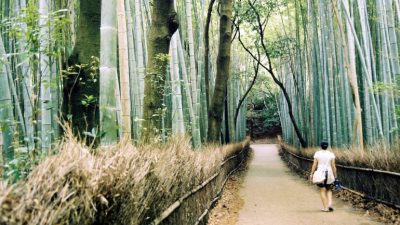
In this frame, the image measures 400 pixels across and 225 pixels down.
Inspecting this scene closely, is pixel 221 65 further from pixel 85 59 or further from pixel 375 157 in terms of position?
pixel 85 59

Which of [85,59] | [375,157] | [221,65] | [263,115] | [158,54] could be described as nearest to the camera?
[85,59]

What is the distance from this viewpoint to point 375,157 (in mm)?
5883

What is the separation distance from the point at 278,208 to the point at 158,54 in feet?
11.5

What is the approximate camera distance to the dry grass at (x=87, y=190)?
129 centimetres

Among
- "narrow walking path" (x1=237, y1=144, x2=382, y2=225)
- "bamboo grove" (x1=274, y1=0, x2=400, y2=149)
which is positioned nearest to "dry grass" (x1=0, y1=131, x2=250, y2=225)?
"narrow walking path" (x1=237, y1=144, x2=382, y2=225)

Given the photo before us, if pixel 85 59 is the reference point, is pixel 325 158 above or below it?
below

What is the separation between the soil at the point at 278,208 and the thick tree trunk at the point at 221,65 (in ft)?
4.49

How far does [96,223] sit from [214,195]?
4.84 metres

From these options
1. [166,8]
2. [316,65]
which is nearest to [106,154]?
[166,8]

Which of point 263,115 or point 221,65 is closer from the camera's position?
point 221,65

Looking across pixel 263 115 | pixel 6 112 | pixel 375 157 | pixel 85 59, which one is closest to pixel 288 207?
pixel 375 157

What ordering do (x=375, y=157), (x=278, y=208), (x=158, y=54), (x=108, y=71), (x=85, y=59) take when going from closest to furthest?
(x=108, y=71) < (x=85, y=59) < (x=158, y=54) < (x=375, y=157) < (x=278, y=208)

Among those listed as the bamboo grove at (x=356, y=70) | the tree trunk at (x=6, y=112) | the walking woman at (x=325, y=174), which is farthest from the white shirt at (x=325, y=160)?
the tree trunk at (x=6, y=112)

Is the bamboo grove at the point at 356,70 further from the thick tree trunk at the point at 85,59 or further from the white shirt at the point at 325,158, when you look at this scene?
the thick tree trunk at the point at 85,59
